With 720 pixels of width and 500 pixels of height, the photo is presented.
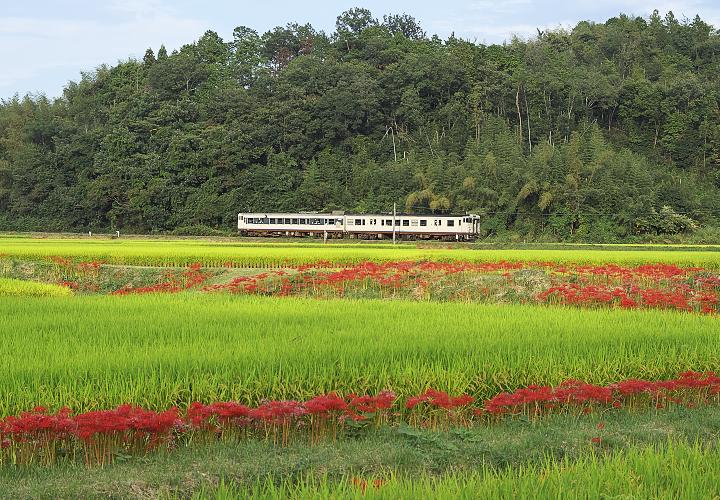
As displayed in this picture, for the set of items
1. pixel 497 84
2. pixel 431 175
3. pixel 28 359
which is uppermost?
pixel 497 84

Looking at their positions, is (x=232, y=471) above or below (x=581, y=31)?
below

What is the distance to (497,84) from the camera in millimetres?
61469

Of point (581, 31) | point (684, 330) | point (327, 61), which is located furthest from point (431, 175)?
point (684, 330)

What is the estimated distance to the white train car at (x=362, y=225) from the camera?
1799 inches

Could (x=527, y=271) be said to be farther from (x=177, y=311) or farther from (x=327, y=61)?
(x=327, y=61)

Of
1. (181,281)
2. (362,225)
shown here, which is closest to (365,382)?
(181,281)

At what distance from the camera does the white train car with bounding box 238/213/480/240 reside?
45.7 meters

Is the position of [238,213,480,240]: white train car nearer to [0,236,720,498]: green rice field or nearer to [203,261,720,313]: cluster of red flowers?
[203,261,720,313]: cluster of red flowers

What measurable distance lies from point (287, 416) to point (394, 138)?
187 ft

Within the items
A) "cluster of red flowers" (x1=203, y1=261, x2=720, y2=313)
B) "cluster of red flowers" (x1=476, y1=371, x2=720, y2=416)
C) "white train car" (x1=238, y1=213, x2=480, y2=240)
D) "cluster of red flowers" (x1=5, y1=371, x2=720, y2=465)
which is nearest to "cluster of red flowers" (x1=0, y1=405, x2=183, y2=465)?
"cluster of red flowers" (x1=5, y1=371, x2=720, y2=465)

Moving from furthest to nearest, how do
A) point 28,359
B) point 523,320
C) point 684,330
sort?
1. point 523,320
2. point 684,330
3. point 28,359

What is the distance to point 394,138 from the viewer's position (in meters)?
62.0

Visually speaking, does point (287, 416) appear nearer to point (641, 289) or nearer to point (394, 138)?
point (641, 289)

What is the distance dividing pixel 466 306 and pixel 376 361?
5.94 meters
